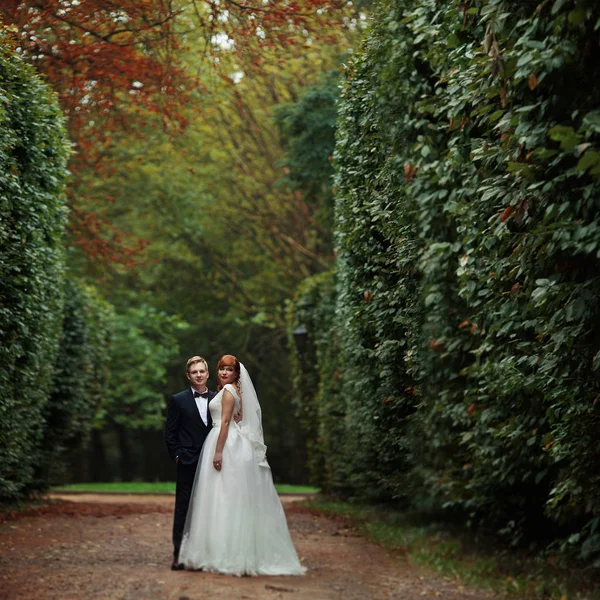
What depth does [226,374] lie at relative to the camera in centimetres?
959

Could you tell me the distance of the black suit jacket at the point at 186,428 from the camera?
10148mm

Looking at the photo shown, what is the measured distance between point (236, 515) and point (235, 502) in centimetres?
13

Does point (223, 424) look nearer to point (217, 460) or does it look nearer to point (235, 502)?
point (217, 460)

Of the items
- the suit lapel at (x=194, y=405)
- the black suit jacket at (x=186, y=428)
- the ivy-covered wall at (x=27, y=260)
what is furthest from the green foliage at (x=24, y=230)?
the suit lapel at (x=194, y=405)

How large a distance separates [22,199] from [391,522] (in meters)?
6.74

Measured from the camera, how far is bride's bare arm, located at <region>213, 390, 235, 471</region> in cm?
981

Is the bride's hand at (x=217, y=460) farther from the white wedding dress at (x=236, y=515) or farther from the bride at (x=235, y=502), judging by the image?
the white wedding dress at (x=236, y=515)

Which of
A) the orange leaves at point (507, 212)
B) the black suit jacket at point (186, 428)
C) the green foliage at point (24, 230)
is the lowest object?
the black suit jacket at point (186, 428)

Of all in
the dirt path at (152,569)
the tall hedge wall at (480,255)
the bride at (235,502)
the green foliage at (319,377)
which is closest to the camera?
A: the tall hedge wall at (480,255)

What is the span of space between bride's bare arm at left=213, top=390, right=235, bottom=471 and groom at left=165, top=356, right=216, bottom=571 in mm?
366

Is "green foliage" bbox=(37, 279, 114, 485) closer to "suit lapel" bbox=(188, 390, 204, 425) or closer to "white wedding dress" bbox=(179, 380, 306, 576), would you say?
"suit lapel" bbox=(188, 390, 204, 425)

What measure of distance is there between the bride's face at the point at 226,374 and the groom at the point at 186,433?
0.48 metres

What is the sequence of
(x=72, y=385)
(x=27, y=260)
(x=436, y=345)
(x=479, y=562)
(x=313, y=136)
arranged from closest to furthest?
1. (x=436, y=345)
2. (x=479, y=562)
3. (x=27, y=260)
4. (x=72, y=385)
5. (x=313, y=136)

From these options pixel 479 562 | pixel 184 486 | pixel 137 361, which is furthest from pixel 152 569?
pixel 137 361
